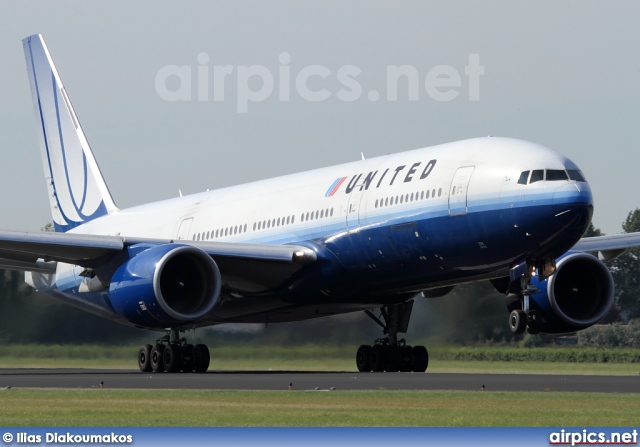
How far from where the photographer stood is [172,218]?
36.0m

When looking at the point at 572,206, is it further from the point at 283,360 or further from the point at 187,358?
the point at 283,360

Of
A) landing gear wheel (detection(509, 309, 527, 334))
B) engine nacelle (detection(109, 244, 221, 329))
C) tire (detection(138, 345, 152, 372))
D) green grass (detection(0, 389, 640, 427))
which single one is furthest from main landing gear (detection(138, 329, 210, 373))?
green grass (detection(0, 389, 640, 427))

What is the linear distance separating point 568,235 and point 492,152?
249cm

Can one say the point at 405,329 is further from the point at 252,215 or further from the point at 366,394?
the point at 366,394

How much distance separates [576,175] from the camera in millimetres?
25469

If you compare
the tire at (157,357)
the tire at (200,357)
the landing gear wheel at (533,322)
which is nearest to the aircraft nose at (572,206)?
the landing gear wheel at (533,322)

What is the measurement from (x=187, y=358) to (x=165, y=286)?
11.3 ft

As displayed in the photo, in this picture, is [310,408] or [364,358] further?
[364,358]

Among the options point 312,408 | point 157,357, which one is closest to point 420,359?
point 157,357

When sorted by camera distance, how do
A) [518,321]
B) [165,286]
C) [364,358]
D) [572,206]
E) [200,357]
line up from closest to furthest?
[572,206]
[518,321]
[165,286]
[200,357]
[364,358]

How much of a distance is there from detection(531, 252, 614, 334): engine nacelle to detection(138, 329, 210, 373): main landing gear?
816 centimetres

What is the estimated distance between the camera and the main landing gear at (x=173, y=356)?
102 ft

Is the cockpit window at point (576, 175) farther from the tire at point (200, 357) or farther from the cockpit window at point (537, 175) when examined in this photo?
the tire at point (200, 357)

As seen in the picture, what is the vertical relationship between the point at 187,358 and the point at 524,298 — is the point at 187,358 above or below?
below
